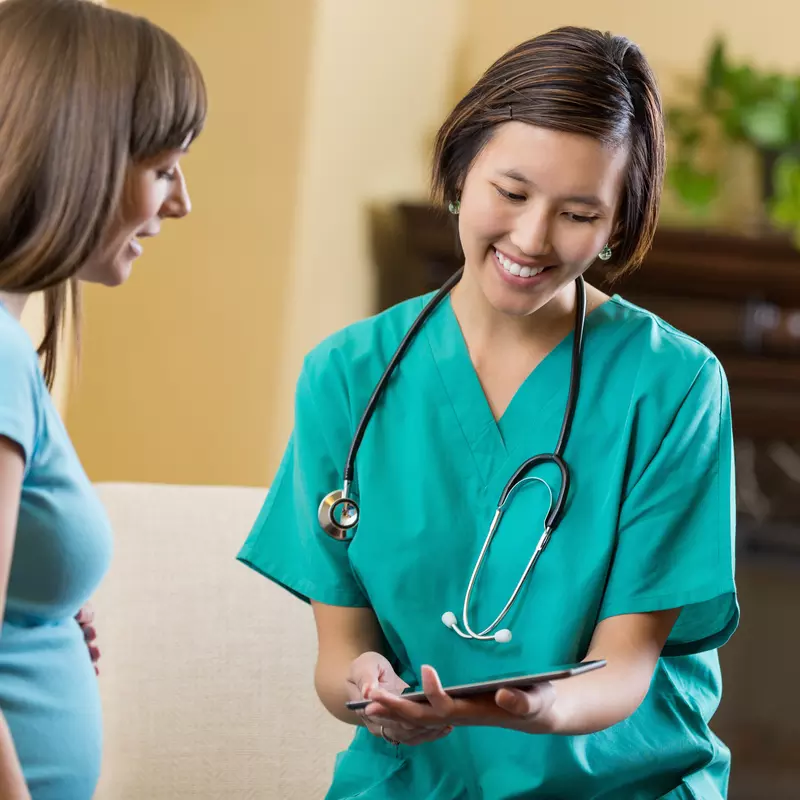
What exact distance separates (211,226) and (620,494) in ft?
5.49

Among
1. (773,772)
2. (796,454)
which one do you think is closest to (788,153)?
(796,454)

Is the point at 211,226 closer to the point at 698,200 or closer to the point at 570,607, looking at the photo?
the point at 698,200

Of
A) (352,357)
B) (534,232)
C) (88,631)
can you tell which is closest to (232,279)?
(352,357)

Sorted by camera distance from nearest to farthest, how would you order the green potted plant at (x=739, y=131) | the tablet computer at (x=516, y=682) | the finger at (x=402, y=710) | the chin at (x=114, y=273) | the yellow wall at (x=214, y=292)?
1. the tablet computer at (x=516, y=682)
2. the finger at (x=402, y=710)
3. the chin at (x=114, y=273)
4. the yellow wall at (x=214, y=292)
5. the green potted plant at (x=739, y=131)

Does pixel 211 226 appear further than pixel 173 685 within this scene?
Yes

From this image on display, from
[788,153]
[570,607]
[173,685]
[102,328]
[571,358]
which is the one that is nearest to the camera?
[570,607]

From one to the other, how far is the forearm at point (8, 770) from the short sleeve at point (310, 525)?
0.41 metres

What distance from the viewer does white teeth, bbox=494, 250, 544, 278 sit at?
1242 millimetres

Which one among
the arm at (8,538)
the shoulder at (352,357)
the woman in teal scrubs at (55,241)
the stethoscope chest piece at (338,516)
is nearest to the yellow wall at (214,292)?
the shoulder at (352,357)

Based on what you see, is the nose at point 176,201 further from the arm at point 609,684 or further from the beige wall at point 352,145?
the beige wall at point 352,145

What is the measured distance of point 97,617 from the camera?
1.49m

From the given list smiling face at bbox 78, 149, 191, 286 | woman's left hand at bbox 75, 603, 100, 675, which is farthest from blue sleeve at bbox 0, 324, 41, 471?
woman's left hand at bbox 75, 603, 100, 675

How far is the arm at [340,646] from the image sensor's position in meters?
1.30

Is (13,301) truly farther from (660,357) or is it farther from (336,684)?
(660,357)
